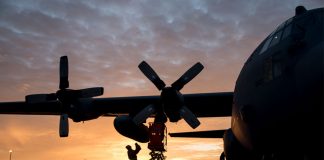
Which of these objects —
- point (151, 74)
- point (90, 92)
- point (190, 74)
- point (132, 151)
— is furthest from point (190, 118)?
point (132, 151)

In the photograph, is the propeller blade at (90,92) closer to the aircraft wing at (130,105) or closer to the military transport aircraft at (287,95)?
the aircraft wing at (130,105)

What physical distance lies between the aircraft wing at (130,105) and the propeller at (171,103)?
892 millimetres

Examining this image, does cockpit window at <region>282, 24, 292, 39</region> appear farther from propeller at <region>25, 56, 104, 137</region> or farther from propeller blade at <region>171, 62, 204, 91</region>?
propeller at <region>25, 56, 104, 137</region>

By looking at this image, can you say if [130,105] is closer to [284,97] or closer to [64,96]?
[64,96]

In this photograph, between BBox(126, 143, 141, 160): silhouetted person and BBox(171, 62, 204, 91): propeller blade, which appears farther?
BBox(126, 143, 141, 160): silhouetted person

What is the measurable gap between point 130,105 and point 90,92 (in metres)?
2.42

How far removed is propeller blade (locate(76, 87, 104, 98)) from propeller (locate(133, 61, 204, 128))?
6.12 feet

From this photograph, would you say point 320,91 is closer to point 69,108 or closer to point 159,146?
point 69,108

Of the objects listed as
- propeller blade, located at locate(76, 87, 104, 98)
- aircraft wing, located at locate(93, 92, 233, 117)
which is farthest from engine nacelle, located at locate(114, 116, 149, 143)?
propeller blade, located at locate(76, 87, 104, 98)

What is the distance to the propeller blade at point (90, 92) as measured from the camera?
1471 cm

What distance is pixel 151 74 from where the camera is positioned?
A: 611 inches

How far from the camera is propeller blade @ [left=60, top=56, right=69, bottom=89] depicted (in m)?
15.9

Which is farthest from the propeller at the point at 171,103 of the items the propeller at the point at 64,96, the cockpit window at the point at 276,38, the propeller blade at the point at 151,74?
the cockpit window at the point at 276,38

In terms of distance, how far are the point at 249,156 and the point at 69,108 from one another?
981 cm
